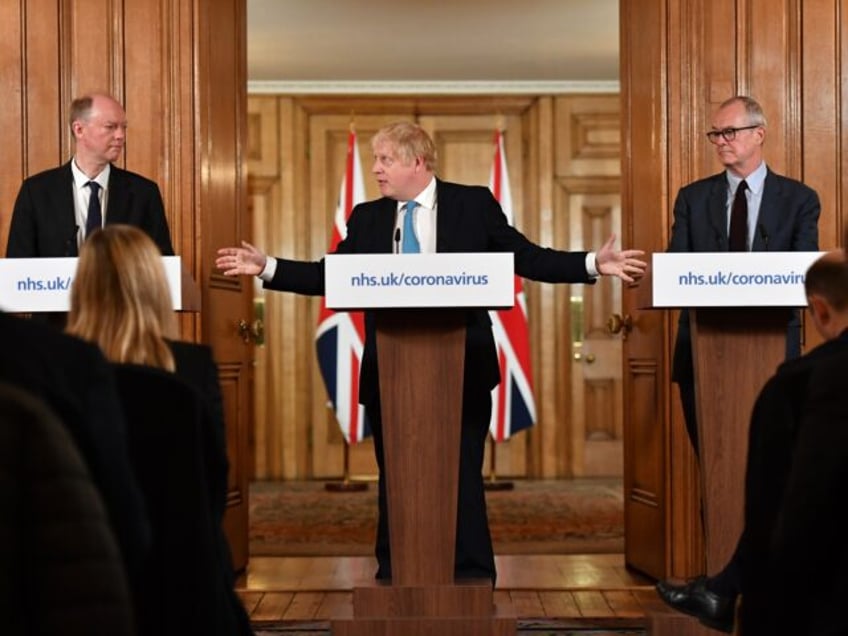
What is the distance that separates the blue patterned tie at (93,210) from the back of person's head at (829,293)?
2.72 meters

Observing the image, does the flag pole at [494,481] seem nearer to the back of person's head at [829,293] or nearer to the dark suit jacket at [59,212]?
the dark suit jacket at [59,212]

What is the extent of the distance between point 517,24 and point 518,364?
217 cm

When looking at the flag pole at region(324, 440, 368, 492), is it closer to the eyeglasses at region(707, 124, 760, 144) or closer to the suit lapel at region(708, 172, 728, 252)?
the suit lapel at region(708, 172, 728, 252)

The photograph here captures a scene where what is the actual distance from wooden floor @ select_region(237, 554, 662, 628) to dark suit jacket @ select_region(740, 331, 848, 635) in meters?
1.86

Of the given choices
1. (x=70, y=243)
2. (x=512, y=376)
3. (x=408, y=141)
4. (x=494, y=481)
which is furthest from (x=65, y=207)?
(x=494, y=481)

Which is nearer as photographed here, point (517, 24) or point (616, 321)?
point (616, 321)

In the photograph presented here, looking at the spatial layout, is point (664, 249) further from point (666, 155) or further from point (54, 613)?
point (54, 613)

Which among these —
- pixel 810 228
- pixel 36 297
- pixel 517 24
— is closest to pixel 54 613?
pixel 36 297

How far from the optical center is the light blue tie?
14.8 feet

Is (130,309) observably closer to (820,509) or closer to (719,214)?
(820,509)

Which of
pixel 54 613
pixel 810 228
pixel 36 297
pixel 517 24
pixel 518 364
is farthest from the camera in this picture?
pixel 518 364

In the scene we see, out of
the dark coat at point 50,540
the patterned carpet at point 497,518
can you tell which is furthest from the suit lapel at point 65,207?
the dark coat at point 50,540

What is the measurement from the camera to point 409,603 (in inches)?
161

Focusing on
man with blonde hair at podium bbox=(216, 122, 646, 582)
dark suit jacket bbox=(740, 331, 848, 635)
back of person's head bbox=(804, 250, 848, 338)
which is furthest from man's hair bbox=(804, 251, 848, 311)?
man with blonde hair at podium bbox=(216, 122, 646, 582)
